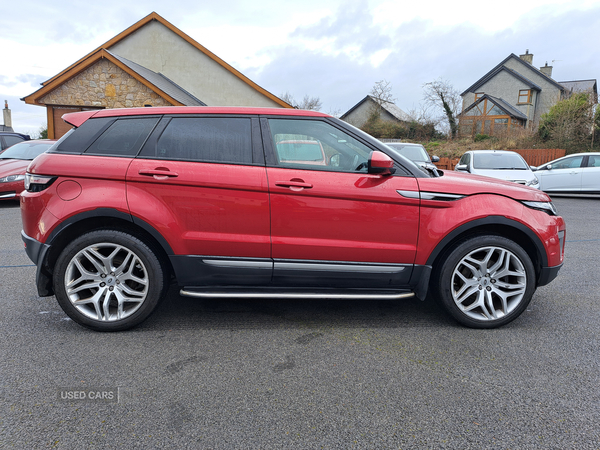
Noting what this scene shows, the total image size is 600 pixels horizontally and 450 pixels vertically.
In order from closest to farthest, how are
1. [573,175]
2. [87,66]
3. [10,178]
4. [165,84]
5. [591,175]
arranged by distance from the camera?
[10,178] < [591,175] < [573,175] < [87,66] < [165,84]

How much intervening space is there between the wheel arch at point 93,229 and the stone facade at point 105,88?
48.8 ft

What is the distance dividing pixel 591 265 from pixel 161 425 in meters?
5.54

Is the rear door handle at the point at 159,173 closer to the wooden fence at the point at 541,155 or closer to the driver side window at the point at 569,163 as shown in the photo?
the driver side window at the point at 569,163

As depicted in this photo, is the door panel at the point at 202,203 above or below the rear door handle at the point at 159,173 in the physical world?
below

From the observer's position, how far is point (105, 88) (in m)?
17.0

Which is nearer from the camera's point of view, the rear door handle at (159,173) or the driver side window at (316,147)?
the rear door handle at (159,173)

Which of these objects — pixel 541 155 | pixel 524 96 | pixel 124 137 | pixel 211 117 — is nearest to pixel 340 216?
→ pixel 211 117

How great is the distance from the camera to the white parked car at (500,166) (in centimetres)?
1058

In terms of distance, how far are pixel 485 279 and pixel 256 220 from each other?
1.90m
